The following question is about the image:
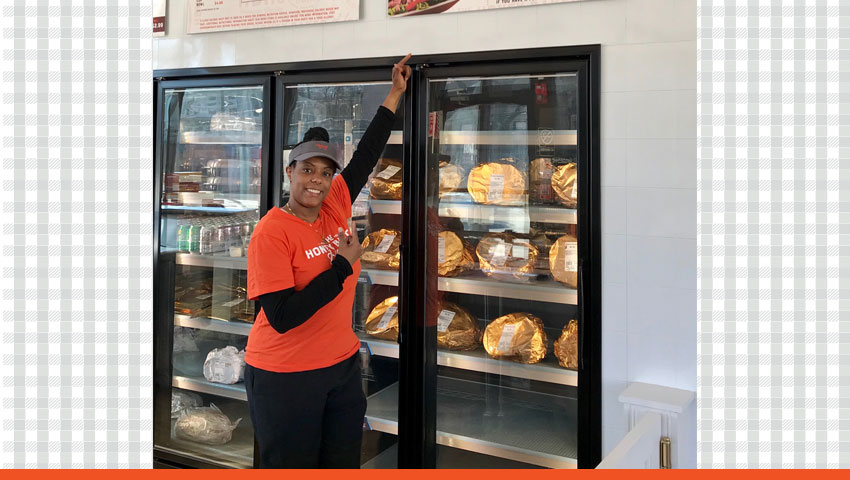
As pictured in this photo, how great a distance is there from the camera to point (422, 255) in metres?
2.75

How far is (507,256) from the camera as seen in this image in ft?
9.04

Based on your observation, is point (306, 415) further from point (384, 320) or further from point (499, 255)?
point (499, 255)

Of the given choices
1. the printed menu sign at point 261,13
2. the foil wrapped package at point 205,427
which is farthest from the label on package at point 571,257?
the foil wrapped package at point 205,427

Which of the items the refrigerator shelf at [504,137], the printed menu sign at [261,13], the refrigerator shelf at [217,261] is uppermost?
the printed menu sign at [261,13]

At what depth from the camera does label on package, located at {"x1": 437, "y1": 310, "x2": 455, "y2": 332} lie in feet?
9.39

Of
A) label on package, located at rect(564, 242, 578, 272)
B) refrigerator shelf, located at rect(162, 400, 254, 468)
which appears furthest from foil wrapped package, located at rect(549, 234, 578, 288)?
refrigerator shelf, located at rect(162, 400, 254, 468)

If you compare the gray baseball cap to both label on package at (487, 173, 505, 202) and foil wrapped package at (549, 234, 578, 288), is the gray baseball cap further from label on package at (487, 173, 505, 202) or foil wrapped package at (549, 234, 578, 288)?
foil wrapped package at (549, 234, 578, 288)

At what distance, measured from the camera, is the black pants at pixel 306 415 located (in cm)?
220

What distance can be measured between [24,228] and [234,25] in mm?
2861

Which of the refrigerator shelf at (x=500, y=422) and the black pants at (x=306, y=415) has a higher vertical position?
the black pants at (x=306, y=415)

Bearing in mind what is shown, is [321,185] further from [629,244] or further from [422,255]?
[629,244]

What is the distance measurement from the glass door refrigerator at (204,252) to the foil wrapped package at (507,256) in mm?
1253

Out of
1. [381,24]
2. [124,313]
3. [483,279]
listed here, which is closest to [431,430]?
[483,279]

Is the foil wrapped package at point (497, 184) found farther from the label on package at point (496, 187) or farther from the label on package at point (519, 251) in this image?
the label on package at point (519, 251)
